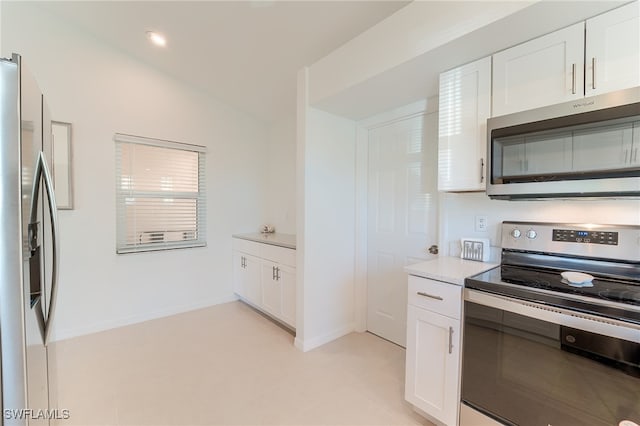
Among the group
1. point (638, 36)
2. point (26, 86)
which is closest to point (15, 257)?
point (26, 86)

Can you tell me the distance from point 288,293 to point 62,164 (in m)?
2.49

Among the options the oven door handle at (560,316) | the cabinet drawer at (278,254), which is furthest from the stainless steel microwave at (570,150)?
the cabinet drawer at (278,254)

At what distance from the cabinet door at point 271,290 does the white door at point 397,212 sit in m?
0.94

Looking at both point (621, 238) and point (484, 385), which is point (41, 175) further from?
point (621, 238)

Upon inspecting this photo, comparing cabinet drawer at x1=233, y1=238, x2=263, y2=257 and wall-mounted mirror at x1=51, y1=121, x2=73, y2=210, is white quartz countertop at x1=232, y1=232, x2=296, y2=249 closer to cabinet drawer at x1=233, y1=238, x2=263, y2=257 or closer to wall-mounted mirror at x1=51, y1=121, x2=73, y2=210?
cabinet drawer at x1=233, y1=238, x2=263, y2=257

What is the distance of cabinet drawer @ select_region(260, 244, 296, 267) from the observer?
2694 mm

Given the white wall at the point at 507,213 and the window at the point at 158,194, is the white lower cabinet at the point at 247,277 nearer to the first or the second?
the window at the point at 158,194

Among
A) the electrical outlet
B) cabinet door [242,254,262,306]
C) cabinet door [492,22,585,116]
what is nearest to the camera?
cabinet door [492,22,585,116]

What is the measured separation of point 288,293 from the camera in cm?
274

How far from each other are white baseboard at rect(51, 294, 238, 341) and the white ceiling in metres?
2.68

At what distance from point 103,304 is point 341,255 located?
99.7 inches

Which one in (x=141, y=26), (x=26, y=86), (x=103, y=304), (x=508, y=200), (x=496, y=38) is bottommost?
(x=103, y=304)

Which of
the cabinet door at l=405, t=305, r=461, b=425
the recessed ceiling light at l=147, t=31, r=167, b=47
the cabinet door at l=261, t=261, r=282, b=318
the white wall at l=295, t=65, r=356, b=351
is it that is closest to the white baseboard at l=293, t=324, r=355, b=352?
the white wall at l=295, t=65, r=356, b=351

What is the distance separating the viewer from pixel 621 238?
1.33 m
